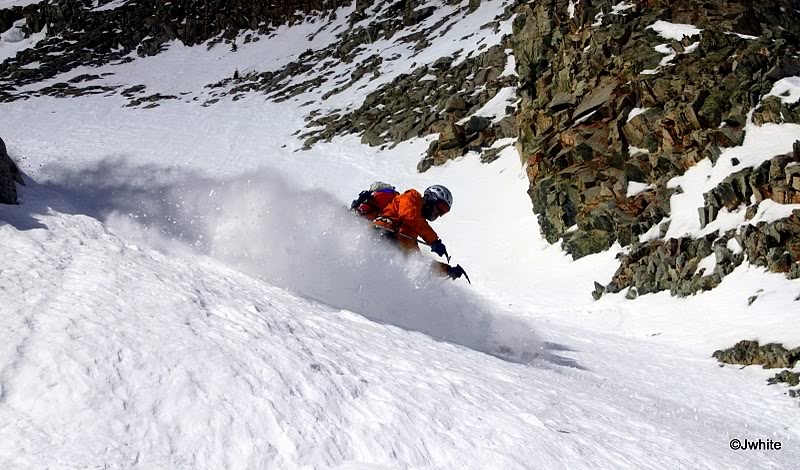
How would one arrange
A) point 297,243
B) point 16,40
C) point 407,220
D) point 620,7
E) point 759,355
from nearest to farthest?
point 297,243 < point 407,220 < point 759,355 < point 620,7 < point 16,40

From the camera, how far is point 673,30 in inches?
768

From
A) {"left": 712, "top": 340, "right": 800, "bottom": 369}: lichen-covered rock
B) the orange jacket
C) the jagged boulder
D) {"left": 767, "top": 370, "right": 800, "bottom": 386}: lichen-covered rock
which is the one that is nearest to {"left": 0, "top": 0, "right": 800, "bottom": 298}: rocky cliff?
{"left": 712, "top": 340, "right": 800, "bottom": 369}: lichen-covered rock

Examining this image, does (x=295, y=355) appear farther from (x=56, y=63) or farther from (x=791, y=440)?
(x=56, y=63)

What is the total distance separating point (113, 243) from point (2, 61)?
7023cm

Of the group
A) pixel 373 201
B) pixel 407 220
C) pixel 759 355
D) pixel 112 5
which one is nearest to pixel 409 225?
pixel 407 220

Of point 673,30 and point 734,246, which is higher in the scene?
point 673,30

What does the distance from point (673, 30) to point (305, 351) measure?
19.2 m

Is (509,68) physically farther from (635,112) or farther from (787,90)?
(787,90)

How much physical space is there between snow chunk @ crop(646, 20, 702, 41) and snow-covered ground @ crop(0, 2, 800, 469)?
573 cm

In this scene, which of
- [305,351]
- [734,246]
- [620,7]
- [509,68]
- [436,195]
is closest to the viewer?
[305,351]

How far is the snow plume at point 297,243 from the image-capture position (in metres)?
7.93

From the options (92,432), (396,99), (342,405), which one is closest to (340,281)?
(342,405)

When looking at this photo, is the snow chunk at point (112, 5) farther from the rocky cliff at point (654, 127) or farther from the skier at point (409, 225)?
the skier at point (409, 225)

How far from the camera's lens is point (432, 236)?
30.6ft
